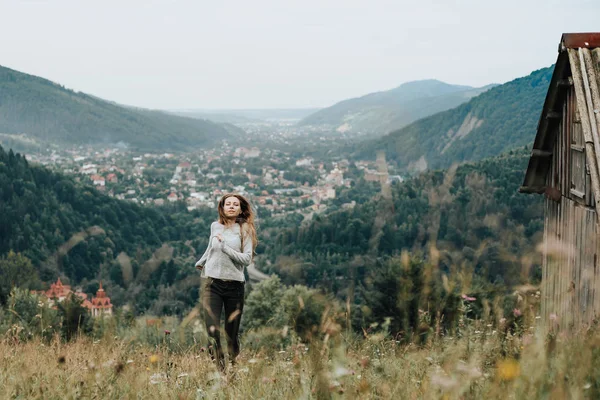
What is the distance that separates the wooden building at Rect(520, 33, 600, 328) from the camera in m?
5.24

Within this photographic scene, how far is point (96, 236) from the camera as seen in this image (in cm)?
6131

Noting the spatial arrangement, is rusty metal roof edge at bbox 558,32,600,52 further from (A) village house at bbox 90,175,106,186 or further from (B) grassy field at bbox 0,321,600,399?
(A) village house at bbox 90,175,106,186

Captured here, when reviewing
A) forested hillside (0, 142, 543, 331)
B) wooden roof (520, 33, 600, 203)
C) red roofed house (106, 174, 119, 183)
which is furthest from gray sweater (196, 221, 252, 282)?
red roofed house (106, 174, 119, 183)

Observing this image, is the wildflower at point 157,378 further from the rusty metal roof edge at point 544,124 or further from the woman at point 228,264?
the rusty metal roof edge at point 544,124

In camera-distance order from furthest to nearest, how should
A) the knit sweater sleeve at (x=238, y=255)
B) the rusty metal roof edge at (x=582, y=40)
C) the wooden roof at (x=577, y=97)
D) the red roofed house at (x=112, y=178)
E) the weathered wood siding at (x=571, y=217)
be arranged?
the red roofed house at (x=112, y=178) → the rusty metal roof edge at (x=582, y=40) → the weathered wood siding at (x=571, y=217) → the wooden roof at (x=577, y=97) → the knit sweater sleeve at (x=238, y=255)

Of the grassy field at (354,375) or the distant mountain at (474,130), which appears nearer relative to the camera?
the grassy field at (354,375)

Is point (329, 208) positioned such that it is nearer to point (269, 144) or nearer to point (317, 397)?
point (317, 397)

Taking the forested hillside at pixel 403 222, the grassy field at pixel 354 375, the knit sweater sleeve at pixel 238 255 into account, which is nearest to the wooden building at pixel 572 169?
the knit sweater sleeve at pixel 238 255

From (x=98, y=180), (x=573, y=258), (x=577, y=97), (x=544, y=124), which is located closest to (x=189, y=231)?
(x=98, y=180)

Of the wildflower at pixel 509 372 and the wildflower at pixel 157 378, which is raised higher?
the wildflower at pixel 509 372

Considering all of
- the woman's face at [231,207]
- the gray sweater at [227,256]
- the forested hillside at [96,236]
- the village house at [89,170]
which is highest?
the woman's face at [231,207]

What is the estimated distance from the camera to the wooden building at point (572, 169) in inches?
206

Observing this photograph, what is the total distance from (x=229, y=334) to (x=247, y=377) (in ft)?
3.72

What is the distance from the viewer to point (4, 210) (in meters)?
60.9
